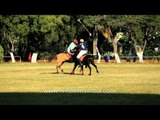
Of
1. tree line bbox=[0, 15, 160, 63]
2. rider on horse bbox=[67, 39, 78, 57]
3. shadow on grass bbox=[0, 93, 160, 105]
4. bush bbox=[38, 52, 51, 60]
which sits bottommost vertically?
shadow on grass bbox=[0, 93, 160, 105]

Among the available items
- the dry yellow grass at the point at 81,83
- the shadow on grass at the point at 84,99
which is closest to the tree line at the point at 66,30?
the dry yellow grass at the point at 81,83

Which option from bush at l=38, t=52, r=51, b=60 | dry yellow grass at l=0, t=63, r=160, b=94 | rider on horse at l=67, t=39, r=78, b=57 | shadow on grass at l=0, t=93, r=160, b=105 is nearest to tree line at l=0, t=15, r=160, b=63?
bush at l=38, t=52, r=51, b=60

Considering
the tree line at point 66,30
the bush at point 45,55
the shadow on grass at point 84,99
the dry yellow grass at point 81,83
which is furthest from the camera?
the bush at point 45,55

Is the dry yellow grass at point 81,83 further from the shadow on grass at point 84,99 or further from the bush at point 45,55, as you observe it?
the bush at point 45,55

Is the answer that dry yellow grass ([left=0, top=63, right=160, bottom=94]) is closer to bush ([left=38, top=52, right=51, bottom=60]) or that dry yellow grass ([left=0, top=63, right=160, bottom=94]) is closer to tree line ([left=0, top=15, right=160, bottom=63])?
tree line ([left=0, top=15, right=160, bottom=63])

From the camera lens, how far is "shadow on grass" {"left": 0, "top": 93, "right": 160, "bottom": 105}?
12.1 meters

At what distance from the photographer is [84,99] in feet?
42.9

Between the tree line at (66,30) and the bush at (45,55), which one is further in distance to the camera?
the bush at (45,55)

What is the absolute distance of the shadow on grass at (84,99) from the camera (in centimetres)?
1210

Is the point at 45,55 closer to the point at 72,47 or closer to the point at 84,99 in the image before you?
the point at 72,47

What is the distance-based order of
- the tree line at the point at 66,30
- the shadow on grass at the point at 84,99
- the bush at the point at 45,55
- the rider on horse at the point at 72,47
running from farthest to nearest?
the bush at the point at 45,55, the tree line at the point at 66,30, the rider on horse at the point at 72,47, the shadow on grass at the point at 84,99
